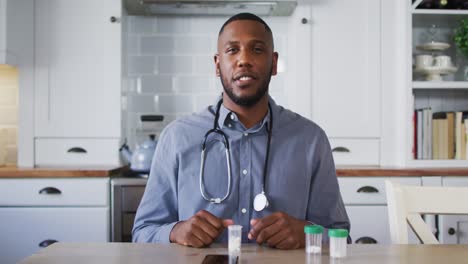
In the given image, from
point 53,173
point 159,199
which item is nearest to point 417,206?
point 159,199

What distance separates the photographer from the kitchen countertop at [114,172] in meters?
2.40

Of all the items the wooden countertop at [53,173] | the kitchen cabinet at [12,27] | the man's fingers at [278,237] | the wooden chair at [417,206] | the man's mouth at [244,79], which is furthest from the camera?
the kitchen cabinet at [12,27]

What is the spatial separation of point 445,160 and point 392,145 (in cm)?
29

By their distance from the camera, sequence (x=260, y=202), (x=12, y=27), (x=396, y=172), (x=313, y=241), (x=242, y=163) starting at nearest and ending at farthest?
(x=313, y=241)
(x=260, y=202)
(x=242, y=163)
(x=396, y=172)
(x=12, y=27)

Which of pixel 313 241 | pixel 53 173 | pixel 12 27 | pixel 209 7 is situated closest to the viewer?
pixel 313 241

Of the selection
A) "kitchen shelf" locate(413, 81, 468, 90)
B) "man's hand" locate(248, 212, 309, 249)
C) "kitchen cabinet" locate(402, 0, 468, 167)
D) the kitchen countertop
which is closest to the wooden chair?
"man's hand" locate(248, 212, 309, 249)

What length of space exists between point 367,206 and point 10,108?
2.17 metres

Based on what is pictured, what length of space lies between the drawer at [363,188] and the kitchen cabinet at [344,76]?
0.29m

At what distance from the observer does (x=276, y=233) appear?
3.58 ft

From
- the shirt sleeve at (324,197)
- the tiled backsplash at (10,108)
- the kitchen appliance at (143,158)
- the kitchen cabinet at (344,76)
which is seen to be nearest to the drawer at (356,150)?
the kitchen cabinet at (344,76)

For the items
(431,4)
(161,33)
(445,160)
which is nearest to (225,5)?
(161,33)

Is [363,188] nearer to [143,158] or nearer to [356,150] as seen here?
[356,150]

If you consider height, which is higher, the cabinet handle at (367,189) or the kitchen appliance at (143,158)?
the kitchen appliance at (143,158)

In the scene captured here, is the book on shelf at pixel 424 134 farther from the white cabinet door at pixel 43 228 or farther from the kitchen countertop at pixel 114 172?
the white cabinet door at pixel 43 228
